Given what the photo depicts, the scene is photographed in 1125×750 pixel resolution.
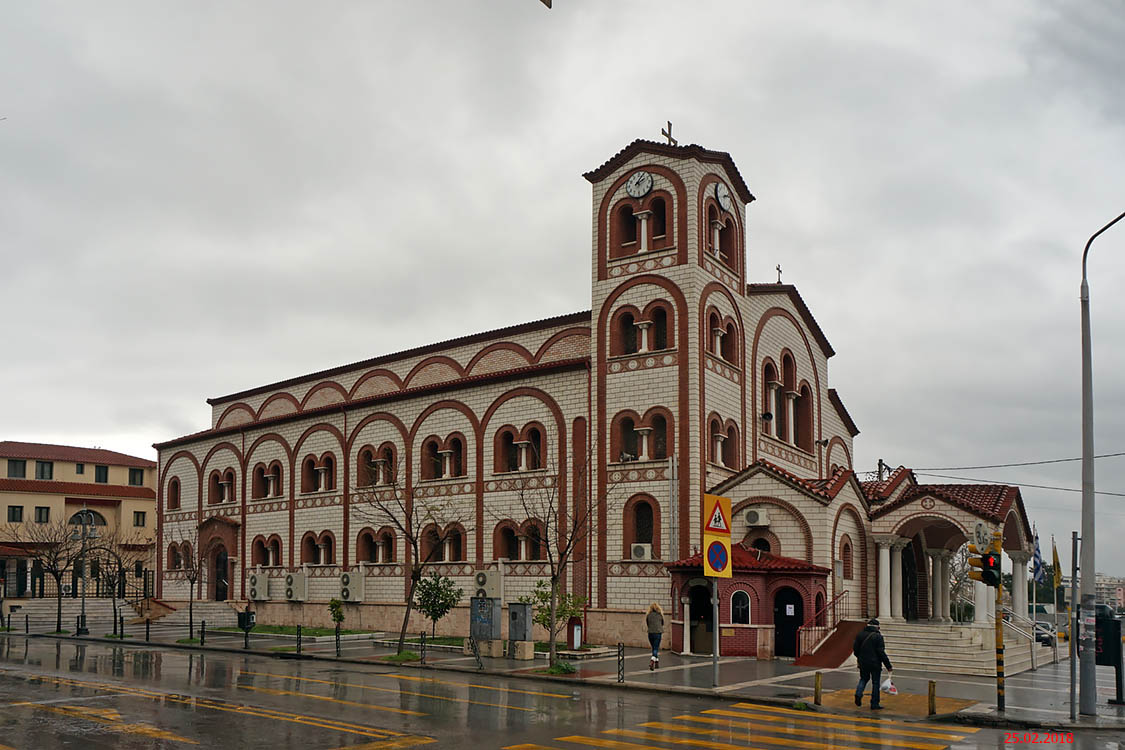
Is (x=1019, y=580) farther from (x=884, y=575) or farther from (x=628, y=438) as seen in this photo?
(x=628, y=438)

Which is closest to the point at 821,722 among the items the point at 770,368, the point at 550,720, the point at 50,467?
the point at 550,720

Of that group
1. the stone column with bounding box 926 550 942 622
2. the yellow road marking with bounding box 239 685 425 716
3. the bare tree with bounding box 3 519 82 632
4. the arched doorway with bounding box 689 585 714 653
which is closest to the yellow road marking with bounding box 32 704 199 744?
the yellow road marking with bounding box 239 685 425 716

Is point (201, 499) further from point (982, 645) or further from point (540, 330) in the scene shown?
point (982, 645)

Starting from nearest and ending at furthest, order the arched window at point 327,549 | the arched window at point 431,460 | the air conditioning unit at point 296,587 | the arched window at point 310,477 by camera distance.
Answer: the arched window at point 431,460 → the air conditioning unit at point 296,587 → the arched window at point 327,549 → the arched window at point 310,477

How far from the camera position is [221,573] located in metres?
55.2

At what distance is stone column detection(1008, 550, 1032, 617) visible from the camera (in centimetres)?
3419

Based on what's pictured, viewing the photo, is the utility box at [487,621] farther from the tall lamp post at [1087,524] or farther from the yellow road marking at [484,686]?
the tall lamp post at [1087,524]

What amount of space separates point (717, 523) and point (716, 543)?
51 cm

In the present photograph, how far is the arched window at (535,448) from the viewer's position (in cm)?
3947

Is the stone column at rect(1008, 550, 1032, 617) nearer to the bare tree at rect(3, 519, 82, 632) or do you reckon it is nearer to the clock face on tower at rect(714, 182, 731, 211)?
the clock face on tower at rect(714, 182, 731, 211)

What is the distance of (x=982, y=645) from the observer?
29.8 m

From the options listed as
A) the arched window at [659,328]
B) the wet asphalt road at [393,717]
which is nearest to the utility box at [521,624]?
the wet asphalt road at [393,717]

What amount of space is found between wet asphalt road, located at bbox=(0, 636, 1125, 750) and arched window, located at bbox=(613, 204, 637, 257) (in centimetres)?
1753

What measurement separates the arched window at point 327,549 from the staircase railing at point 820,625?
24358 millimetres
